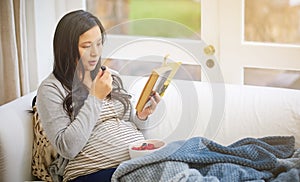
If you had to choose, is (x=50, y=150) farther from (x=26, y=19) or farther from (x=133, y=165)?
(x=26, y=19)

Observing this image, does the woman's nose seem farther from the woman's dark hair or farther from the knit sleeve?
the knit sleeve

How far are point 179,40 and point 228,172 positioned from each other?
2.32ft

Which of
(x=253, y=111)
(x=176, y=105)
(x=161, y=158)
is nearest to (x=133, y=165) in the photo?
(x=161, y=158)

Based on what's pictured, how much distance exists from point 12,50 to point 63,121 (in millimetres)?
610

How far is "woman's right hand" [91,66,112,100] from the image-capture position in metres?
2.01

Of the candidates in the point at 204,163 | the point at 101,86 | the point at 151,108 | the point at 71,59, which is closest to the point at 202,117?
the point at 151,108

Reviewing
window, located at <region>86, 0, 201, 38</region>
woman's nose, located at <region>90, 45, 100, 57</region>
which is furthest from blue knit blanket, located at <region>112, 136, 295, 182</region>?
window, located at <region>86, 0, 201, 38</region>

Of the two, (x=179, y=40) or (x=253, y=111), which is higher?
(x=179, y=40)

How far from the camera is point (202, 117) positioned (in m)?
2.27

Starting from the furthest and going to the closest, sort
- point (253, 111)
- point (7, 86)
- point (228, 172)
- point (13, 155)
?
1. point (7, 86)
2. point (253, 111)
3. point (13, 155)
4. point (228, 172)

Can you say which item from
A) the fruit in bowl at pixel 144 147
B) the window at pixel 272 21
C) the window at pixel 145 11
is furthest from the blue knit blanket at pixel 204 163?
the window at pixel 272 21

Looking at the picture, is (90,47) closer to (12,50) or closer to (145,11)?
(12,50)

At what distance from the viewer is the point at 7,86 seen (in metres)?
2.46

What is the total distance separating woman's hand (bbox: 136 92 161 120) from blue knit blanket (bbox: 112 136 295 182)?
18 centimetres
